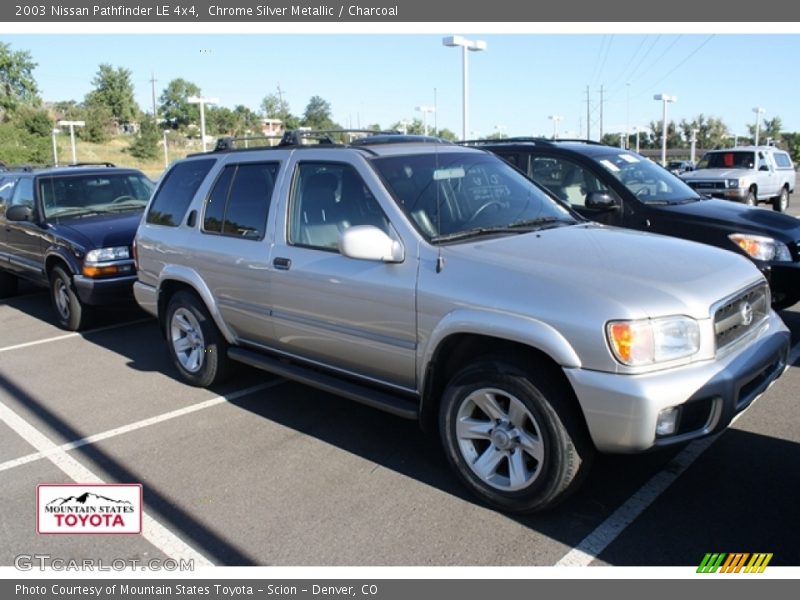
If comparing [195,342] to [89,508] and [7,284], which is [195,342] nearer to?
[89,508]

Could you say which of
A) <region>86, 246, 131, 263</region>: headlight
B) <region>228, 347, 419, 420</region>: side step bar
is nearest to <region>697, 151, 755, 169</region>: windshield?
<region>86, 246, 131, 263</region>: headlight

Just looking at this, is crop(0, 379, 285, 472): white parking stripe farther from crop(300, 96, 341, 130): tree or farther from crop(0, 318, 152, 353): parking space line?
crop(300, 96, 341, 130): tree

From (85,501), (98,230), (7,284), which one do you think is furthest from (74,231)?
(85,501)

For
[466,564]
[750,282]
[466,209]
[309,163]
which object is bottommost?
[466,564]

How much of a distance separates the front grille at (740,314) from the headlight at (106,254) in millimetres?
6444

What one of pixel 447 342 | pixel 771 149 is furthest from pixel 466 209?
pixel 771 149

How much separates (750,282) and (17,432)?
4.98 metres

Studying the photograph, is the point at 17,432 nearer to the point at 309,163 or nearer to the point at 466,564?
the point at 309,163

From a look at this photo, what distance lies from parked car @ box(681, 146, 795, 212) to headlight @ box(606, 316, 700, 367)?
53.9ft

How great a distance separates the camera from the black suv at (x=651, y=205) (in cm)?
634

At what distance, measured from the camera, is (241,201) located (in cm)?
531

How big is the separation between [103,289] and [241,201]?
3194mm

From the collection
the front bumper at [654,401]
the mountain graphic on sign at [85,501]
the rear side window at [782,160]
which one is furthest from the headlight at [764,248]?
the rear side window at [782,160]

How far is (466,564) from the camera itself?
10.7ft
